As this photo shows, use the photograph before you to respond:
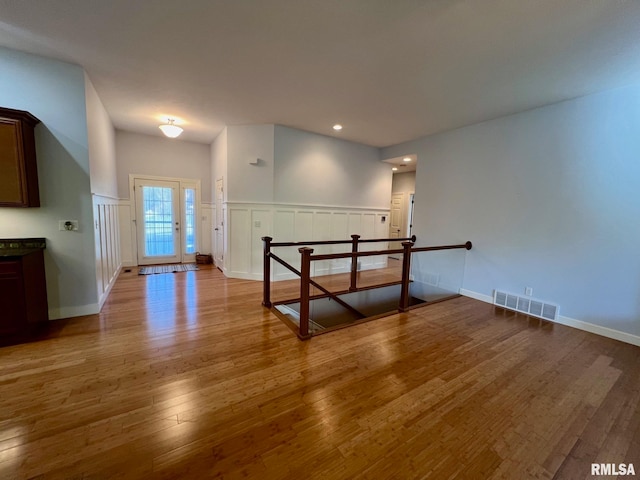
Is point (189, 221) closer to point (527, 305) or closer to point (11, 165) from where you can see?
point (11, 165)

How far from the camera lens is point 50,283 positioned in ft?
9.93

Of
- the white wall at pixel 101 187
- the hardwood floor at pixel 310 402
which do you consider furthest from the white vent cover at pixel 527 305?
the white wall at pixel 101 187

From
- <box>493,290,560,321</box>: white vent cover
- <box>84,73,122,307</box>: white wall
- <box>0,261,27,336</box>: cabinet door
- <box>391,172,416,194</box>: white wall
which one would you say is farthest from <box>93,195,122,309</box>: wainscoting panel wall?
<box>391,172,416,194</box>: white wall

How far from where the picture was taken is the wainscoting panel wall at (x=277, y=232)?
511cm

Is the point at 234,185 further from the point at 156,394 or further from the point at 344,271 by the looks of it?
the point at 156,394

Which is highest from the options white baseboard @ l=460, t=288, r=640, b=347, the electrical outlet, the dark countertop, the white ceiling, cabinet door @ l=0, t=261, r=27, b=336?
the white ceiling

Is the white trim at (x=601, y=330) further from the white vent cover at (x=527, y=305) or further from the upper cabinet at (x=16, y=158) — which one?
the upper cabinet at (x=16, y=158)

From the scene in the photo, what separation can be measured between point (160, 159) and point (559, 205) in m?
7.59

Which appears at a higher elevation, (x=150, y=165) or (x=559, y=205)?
(x=150, y=165)

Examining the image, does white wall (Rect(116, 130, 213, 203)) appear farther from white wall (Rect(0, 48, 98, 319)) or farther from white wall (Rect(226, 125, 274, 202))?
white wall (Rect(0, 48, 98, 319))

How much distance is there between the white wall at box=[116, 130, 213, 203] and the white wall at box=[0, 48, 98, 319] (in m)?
3.09

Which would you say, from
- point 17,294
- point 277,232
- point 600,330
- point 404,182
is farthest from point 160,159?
point 600,330

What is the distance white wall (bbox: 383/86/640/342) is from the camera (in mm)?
3020

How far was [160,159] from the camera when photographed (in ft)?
19.8
